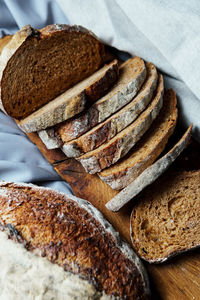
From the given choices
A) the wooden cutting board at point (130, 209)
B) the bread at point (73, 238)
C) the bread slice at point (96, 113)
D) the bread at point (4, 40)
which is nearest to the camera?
the bread at point (73, 238)

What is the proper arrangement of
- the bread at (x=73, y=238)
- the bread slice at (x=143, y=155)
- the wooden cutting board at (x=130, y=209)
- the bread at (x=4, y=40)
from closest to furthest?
the bread at (x=73, y=238) → the wooden cutting board at (x=130, y=209) → the bread slice at (x=143, y=155) → the bread at (x=4, y=40)

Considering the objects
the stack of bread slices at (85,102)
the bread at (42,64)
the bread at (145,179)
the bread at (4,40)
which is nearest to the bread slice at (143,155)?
the stack of bread slices at (85,102)

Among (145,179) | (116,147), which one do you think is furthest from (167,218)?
(116,147)

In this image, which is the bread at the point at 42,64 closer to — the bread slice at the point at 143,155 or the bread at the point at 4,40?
the bread at the point at 4,40

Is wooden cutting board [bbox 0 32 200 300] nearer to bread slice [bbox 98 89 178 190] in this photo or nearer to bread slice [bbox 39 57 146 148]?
bread slice [bbox 98 89 178 190]

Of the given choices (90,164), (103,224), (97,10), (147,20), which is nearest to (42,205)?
(103,224)

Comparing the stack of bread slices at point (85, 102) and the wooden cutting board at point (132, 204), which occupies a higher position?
the stack of bread slices at point (85, 102)

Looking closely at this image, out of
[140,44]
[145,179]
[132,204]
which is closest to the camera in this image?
[145,179]

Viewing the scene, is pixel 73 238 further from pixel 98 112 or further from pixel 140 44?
pixel 140 44
